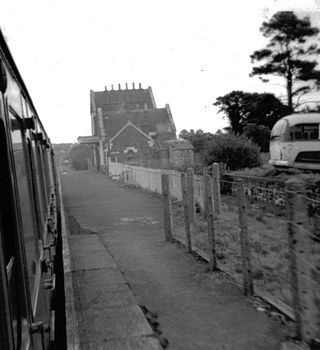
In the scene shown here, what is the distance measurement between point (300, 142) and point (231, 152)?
3.12 m

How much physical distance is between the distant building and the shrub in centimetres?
1923

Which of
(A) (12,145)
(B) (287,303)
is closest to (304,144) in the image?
(B) (287,303)

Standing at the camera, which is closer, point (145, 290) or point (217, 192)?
point (145, 290)

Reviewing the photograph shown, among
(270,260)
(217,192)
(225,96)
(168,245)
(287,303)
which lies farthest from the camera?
(225,96)

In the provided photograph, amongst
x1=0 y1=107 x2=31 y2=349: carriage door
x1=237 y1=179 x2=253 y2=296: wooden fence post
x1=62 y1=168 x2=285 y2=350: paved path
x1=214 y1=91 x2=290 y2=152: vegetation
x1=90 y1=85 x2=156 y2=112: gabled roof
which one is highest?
x1=90 y1=85 x2=156 y2=112: gabled roof

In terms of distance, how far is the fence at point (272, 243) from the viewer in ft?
11.8

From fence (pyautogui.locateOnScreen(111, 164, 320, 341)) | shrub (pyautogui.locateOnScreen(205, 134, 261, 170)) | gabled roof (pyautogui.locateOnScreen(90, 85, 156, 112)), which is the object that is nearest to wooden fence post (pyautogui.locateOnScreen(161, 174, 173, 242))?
fence (pyautogui.locateOnScreen(111, 164, 320, 341))

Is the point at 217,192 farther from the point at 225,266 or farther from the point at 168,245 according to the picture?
the point at 225,266

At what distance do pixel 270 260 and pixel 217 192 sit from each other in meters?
4.77

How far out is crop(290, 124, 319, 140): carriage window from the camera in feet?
66.4

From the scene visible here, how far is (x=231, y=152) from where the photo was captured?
64.3 feet

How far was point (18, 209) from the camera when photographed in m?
2.33

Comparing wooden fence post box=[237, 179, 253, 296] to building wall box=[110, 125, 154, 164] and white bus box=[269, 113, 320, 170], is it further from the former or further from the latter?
building wall box=[110, 125, 154, 164]

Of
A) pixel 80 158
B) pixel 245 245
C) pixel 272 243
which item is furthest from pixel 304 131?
pixel 80 158
